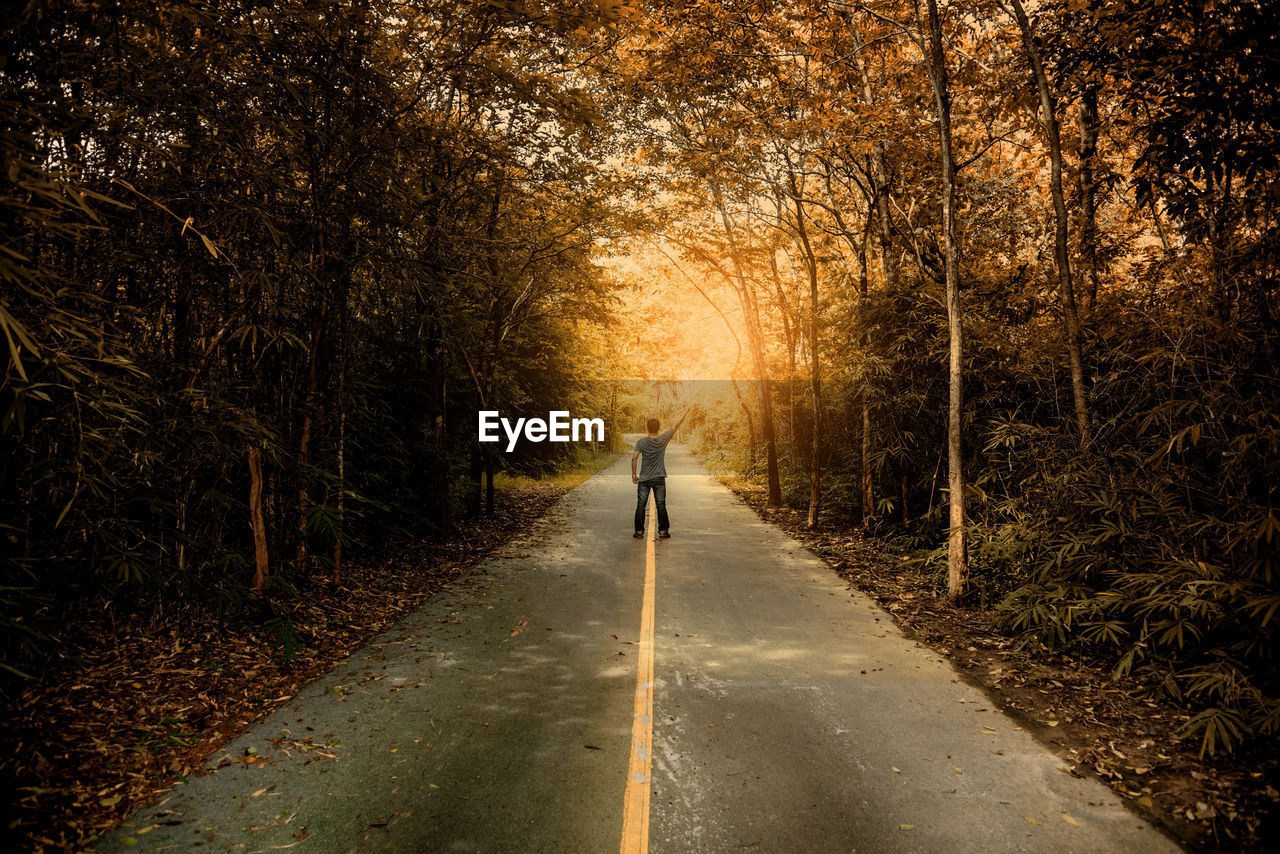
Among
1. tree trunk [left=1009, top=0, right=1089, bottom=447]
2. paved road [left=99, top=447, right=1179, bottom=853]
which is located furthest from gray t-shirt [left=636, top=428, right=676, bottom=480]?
tree trunk [left=1009, top=0, right=1089, bottom=447]

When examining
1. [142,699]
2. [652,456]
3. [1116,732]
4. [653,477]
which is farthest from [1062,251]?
[142,699]

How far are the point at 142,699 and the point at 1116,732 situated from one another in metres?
7.16

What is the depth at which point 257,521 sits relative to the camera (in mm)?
5977

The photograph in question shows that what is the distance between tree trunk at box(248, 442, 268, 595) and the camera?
231 inches

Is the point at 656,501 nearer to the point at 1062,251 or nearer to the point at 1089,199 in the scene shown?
the point at 1062,251

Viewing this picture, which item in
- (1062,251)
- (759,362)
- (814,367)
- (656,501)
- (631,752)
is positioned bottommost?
(631,752)

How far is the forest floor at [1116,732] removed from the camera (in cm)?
338

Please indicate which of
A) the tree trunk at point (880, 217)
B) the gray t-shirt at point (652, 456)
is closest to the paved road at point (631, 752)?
the tree trunk at point (880, 217)

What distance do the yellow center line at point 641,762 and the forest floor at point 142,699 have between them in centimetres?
273

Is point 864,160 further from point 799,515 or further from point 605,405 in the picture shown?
point 605,405

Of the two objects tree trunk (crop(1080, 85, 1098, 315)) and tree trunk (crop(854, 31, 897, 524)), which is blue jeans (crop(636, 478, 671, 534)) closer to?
tree trunk (crop(854, 31, 897, 524))

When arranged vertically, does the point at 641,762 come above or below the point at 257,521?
below

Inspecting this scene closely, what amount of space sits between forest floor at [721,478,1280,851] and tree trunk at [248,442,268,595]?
6.74 metres

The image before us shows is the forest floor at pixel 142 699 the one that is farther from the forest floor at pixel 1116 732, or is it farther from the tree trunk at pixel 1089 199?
the tree trunk at pixel 1089 199
